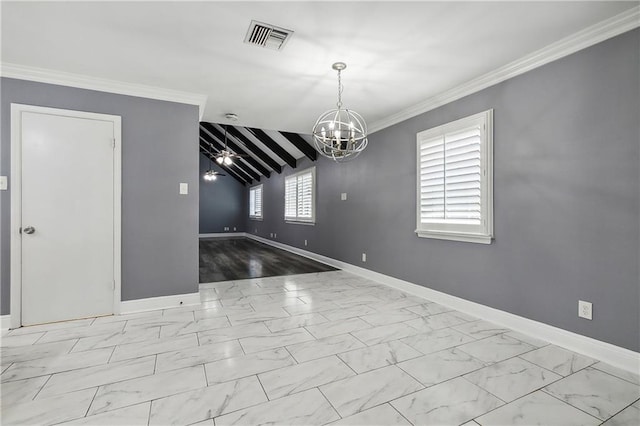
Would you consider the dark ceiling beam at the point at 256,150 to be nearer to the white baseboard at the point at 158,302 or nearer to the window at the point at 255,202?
the window at the point at 255,202

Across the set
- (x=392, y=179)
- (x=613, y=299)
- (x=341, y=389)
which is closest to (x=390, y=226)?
(x=392, y=179)

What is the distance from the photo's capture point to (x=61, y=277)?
3.21 m

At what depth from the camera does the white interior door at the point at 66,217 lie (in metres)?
3.10

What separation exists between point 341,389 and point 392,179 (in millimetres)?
3240

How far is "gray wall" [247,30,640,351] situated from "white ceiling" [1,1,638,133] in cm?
35

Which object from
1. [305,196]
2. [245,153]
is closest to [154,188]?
[305,196]

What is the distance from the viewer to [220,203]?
12930mm

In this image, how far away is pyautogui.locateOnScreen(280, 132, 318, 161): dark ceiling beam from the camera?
22.3 ft

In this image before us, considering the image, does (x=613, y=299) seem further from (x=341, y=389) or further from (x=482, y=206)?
(x=341, y=389)

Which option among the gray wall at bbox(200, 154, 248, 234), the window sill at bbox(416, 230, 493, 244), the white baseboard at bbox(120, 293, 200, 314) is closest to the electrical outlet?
the window sill at bbox(416, 230, 493, 244)

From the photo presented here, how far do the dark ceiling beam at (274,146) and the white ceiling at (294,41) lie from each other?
3952 millimetres

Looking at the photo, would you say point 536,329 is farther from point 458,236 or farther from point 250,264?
point 250,264

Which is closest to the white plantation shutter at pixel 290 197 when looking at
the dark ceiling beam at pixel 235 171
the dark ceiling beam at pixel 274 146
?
the dark ceiling beam at pixel 274 146

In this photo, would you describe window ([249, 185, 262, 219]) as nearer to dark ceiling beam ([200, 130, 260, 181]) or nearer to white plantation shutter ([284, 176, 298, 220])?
dark ceiling beam ([200, 130, 260, 181])
